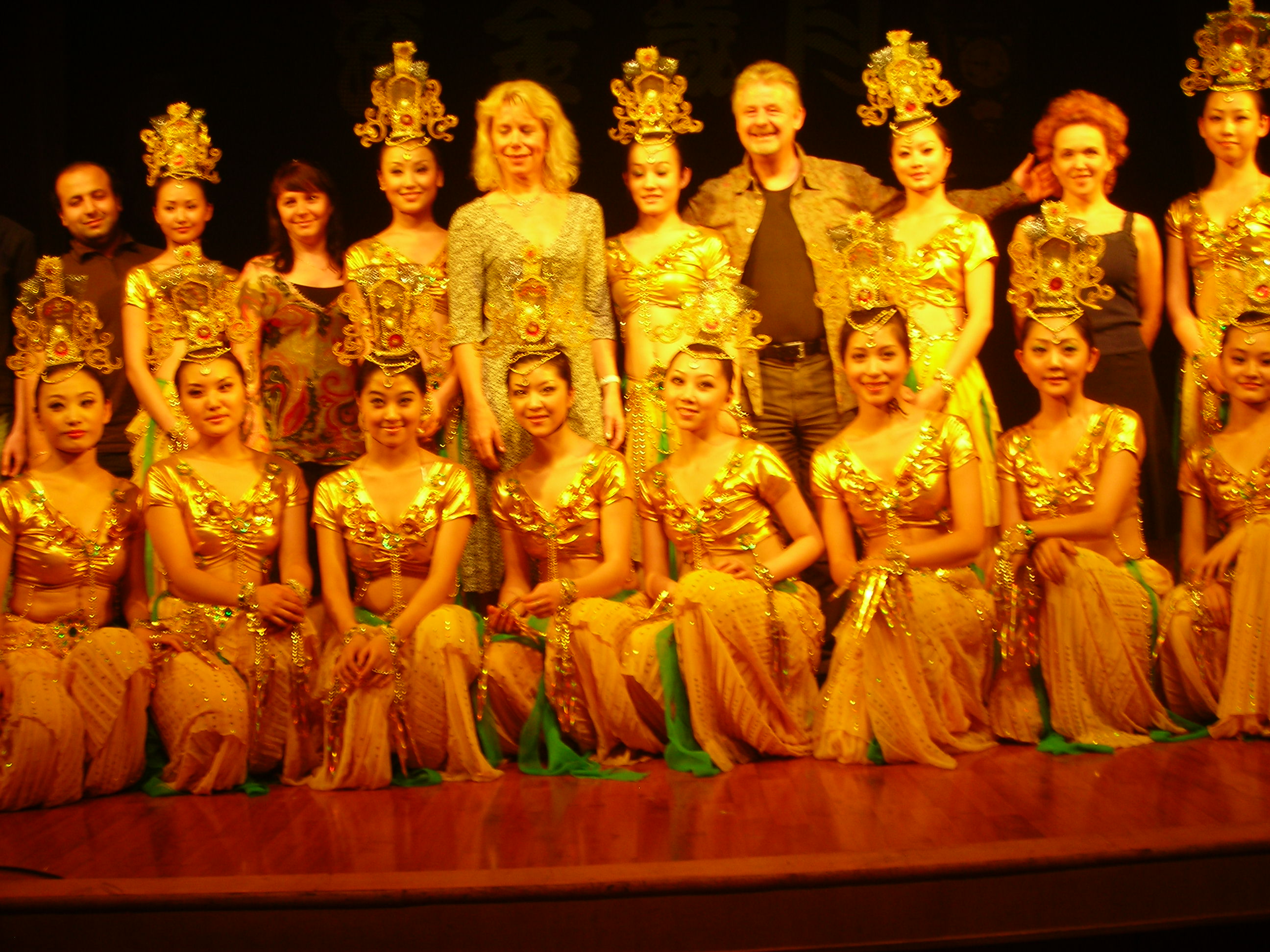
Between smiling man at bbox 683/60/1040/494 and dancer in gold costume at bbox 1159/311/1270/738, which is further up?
smiling man at bbox 683/60/1040/494

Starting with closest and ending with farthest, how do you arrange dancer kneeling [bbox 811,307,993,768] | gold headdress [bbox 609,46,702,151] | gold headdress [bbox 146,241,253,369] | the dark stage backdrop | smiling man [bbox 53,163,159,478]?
dancer kneeling [bbox 811,307,993,768], gold headdress [bbox 146,241,253,369], gold headdress [bbox 609,46,702,151], smiling man [bbox 53,163,159,478], the dark stage backdrop

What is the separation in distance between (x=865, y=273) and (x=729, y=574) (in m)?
1.03

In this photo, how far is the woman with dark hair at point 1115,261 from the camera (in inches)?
168

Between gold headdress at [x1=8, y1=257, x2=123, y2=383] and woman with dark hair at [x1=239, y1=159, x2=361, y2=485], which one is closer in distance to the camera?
gold headdress at [x1=8, y1=257, x2=123, y2=383]

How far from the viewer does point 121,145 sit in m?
4.73

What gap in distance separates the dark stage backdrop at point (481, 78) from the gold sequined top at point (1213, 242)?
45cm

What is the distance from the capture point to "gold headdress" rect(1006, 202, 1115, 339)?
3.79 meters

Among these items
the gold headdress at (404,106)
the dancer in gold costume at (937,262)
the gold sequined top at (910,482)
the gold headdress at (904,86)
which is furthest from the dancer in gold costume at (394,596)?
the gold headdress at (904,86)

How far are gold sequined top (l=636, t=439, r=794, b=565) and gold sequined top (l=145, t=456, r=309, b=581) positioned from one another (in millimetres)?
1126

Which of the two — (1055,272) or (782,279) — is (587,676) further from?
(1055,272)

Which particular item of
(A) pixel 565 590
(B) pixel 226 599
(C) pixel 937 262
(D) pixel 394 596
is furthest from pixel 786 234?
(B) pixel 226 599

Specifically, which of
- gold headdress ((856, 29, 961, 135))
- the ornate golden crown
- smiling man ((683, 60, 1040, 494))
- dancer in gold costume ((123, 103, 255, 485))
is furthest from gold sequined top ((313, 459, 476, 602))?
gold headdress ((856, 29, 961, 135))

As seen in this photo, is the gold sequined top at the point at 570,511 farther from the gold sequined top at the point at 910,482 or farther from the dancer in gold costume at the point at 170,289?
the dancer in gold costume at the point at 170,289

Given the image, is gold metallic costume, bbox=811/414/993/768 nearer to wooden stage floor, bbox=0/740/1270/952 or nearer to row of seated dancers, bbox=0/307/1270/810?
row of seated dancers, bbox=0/307/1270/810
